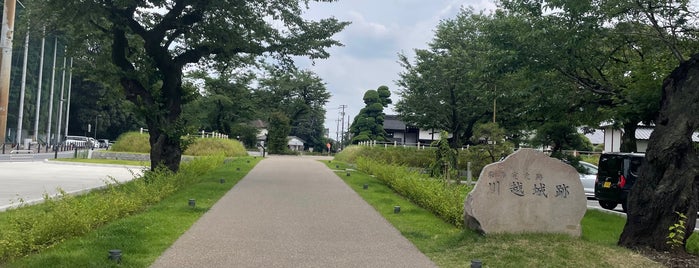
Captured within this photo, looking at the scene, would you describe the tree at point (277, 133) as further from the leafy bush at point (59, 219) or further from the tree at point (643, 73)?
the leafy bush at point (59, 219)

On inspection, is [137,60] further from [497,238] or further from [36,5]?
[497,238]

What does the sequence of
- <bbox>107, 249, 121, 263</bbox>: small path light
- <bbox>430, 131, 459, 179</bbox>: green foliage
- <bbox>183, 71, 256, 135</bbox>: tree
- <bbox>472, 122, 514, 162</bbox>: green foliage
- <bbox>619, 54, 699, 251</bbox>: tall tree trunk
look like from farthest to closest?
1. <bbox>183, 71, 256, 135</bbox>: tree
2. <bbox>472, 122, 514, 162</bbox>: green foliage
3. <bbox>430, 131, 459, 179</bbox>: green foliage
4. <bbox>619, 54, 699, 251</bbox>: tall tree trunk
5. <bbox>107, 249, 121, 263</bbox>: small path light

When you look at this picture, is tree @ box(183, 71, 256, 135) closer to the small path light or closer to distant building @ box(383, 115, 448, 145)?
distant building @ box(383, 115, 448, 145)

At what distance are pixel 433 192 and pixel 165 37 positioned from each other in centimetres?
1152

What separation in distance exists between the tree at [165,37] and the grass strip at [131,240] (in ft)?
18.7

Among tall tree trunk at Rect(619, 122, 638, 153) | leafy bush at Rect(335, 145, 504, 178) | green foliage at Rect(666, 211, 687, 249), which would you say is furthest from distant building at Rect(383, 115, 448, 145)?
green foliage at Rect(666, 211, 687, 249)

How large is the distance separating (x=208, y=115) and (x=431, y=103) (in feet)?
100

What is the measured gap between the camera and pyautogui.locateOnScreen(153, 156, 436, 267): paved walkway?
649cm

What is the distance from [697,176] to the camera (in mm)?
7059

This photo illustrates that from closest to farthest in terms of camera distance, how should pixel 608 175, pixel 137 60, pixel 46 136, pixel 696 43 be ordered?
pixel 696 43 < pixel 608 175 < pixel 137 60 < pixel 46 136

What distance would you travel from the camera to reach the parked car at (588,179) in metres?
17.2

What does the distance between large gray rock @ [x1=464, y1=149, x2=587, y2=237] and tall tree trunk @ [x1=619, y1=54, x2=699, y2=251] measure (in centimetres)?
91

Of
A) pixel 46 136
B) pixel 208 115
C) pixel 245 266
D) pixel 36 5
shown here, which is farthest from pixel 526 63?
pixel 46 136

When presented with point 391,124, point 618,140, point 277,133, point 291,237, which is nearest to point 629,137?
point 291,237
